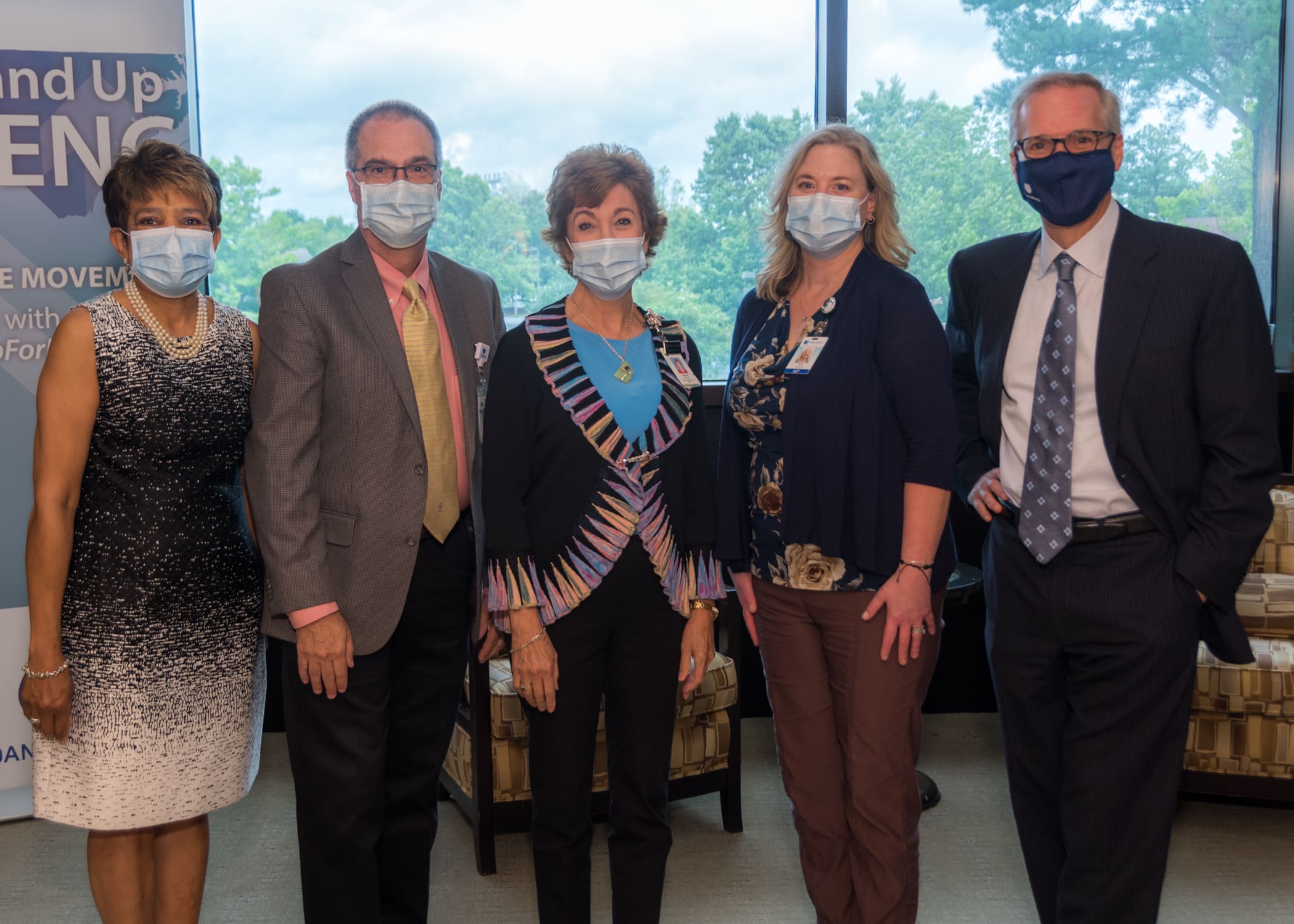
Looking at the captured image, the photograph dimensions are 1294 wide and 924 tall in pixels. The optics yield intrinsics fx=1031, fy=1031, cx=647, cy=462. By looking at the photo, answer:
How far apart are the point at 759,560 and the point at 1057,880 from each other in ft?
2.73

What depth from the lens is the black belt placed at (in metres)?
1.76

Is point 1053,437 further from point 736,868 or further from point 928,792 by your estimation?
point 928,792

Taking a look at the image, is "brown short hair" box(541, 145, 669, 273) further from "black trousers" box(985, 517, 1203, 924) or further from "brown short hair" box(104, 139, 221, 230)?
"black trousers" box(985, 517, 1203, 924)

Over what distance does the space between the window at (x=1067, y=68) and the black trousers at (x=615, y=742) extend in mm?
2620

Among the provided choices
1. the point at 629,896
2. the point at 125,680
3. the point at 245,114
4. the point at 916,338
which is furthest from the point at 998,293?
the point at 245,114

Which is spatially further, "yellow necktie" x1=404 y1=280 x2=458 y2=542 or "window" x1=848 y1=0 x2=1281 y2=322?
"window" x1=848 y1=0 x2=1281 y2=322

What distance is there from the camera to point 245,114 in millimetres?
3648

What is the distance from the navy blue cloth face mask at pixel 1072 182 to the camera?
1.80 m

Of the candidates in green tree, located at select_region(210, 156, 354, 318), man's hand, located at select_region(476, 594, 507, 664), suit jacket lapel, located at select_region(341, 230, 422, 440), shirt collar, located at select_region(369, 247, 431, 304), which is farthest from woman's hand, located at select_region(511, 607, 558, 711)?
green tree, located at select_region(210, 156, 354, 318)

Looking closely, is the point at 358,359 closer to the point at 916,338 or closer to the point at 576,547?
the point at 576,547

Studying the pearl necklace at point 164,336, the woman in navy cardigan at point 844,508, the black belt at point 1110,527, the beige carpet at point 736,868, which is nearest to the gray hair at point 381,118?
the pearl necklace at point 164,336

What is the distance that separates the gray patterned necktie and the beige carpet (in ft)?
3.90

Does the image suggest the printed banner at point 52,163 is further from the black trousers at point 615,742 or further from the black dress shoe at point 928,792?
the black dress shoe at point 928,792

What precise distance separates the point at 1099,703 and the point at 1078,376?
580 millimetres
